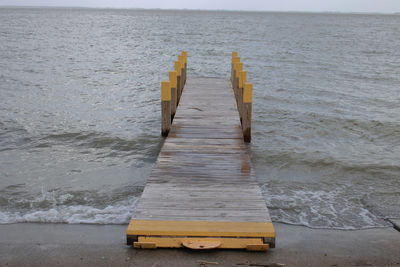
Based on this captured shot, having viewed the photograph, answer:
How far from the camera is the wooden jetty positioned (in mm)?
4898

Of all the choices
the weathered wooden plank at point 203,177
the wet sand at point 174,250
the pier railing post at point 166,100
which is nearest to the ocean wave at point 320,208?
the wet sand at point 174,250

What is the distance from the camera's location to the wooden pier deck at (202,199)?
489cm

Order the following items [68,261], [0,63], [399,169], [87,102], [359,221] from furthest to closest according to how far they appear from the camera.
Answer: [0,63], [87,102], [399,169], [359,221], [68,261]

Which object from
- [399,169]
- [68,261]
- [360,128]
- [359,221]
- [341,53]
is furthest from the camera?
[341,53]

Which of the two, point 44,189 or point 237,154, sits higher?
point 237,154

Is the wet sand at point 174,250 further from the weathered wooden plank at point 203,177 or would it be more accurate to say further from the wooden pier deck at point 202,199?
the weathered wooden plank at point 203,177

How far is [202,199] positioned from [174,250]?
94 centimetres

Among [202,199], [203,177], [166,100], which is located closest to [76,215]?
[203,177]

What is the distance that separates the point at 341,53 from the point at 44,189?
3154cm

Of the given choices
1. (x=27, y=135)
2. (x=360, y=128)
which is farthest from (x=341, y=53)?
(x=27, y=135)

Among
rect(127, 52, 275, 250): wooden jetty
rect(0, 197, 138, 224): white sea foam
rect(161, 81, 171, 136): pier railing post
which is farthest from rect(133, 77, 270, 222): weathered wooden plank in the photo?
rect(0, 197, 138, 224): white sea foam

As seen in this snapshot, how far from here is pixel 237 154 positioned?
7.54 m

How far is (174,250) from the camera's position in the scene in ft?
16.2

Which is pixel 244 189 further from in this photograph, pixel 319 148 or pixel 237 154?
pixel 319 148
